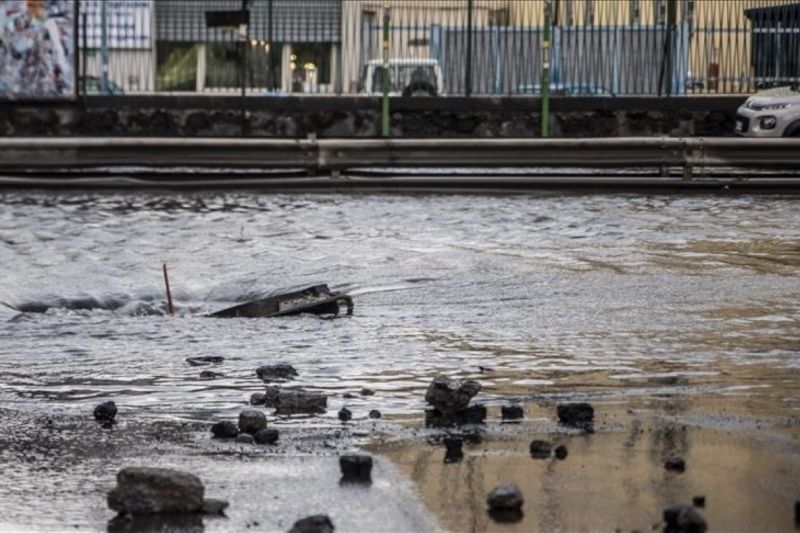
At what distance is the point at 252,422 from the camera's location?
593 centimetres

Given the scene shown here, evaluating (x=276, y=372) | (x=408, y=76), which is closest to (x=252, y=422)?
(x=276, y=372)

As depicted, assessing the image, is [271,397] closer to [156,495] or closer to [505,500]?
[156,495]

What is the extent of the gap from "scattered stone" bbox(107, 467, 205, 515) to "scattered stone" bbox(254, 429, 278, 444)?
3.06 ft

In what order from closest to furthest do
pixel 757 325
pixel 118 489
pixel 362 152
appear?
pixel 118 489 < pixel 757 325 < pixel 362 152

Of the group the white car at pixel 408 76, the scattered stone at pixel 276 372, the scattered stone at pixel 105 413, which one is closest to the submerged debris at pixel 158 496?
the scattered stone at pixel 105 413

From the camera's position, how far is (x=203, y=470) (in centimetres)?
535

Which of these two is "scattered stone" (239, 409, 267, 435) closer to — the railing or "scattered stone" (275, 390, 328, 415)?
"scattered stone" (275, 390, 328, 415)

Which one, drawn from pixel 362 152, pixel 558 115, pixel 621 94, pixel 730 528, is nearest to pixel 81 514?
pixel 730 528

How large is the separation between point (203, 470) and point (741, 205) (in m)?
11.7

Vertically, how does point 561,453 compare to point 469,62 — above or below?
below

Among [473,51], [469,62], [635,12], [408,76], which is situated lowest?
[408,76]

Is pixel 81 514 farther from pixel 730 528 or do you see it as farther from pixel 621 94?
pixel 621 94

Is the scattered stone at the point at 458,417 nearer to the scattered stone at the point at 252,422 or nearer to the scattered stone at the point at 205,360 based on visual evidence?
the scattered stone at the point at 252,422

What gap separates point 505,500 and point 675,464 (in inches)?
28.8
